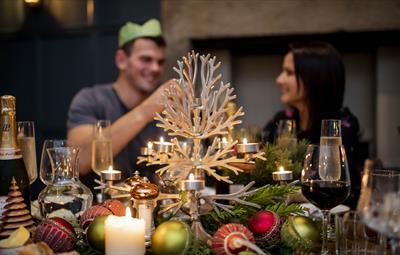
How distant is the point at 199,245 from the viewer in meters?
0.88

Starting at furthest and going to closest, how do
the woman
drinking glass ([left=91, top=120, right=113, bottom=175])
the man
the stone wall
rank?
the stone wall < the man < the woman < drinking glass ([left=91, top=120, right=113, bottom=175])

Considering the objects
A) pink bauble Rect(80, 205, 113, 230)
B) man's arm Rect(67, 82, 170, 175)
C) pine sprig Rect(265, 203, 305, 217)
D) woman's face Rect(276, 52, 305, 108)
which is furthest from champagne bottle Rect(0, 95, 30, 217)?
woman's face Rect(276, 52, 305, 108)

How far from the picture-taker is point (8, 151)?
1024mm

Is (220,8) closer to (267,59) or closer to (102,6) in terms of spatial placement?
(267,59)

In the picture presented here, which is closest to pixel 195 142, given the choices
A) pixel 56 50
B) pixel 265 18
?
pixel 265 18

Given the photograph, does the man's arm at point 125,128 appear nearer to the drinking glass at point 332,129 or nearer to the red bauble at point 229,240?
the drinking glass at point 332,129

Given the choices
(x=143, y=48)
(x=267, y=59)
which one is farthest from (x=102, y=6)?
(x=143, y=48)

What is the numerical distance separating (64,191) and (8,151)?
144mm

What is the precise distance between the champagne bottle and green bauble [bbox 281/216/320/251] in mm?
542

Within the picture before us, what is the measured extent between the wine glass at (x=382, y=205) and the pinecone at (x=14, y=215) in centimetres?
61

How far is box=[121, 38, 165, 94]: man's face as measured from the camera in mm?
2461

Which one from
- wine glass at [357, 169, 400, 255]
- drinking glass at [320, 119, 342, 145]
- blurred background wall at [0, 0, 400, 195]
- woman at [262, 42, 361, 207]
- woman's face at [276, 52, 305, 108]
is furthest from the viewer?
blurred background wall at [0, 0, 400, 195]

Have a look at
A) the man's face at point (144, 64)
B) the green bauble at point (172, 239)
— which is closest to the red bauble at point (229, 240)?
the green bauble at point (172, 239)

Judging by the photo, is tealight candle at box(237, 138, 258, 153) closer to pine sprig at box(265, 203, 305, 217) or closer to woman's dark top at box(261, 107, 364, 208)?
pine sprig at box(265, 203, 305, 217)
